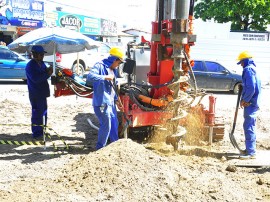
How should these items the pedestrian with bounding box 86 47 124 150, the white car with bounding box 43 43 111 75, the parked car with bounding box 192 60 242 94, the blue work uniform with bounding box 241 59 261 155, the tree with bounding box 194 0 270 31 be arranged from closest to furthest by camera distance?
the pedestrian with bounding box 86 47 124 150 < the blue work uniform with bounding box 241 59 261 155 < the parked car with bounding box 192 60 242 94 < the white car with bounding box 43 43 111 75 < the tree with bounding box 194 0 270 31

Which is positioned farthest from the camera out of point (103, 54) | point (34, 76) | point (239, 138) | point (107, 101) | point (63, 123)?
point (103, 54)

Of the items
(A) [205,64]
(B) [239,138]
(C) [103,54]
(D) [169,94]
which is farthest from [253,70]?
(C) [103,54]

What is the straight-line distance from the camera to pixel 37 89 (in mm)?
8141

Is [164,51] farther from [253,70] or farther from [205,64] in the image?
[205,64]

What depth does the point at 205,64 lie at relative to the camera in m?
17.1

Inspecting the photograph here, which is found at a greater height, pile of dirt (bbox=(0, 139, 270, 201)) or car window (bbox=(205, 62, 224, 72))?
car window (bbox=(205, 62, 224, 72))

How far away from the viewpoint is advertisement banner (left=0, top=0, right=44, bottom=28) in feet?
80.6

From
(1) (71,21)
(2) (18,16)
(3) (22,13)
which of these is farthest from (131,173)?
(1) (71,21)

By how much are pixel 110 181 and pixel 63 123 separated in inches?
199

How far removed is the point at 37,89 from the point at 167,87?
279 centimetres

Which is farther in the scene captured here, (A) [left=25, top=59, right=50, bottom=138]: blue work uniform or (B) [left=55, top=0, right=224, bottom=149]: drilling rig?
(A) [left=25, top=59, right=50, bottom=138]: blue work uniform

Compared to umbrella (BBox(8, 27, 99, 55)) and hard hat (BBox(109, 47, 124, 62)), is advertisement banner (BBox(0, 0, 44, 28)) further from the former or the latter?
hard hat (BBox(109, 47, 124, 62))

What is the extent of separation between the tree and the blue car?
19.2m

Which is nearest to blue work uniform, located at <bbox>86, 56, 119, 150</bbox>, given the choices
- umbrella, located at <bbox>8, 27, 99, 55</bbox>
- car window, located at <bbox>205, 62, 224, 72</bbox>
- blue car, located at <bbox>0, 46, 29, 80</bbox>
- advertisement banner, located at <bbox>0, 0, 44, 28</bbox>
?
Result: umbrella, located at <bbox>8, 27, 99, 55</bbox>
